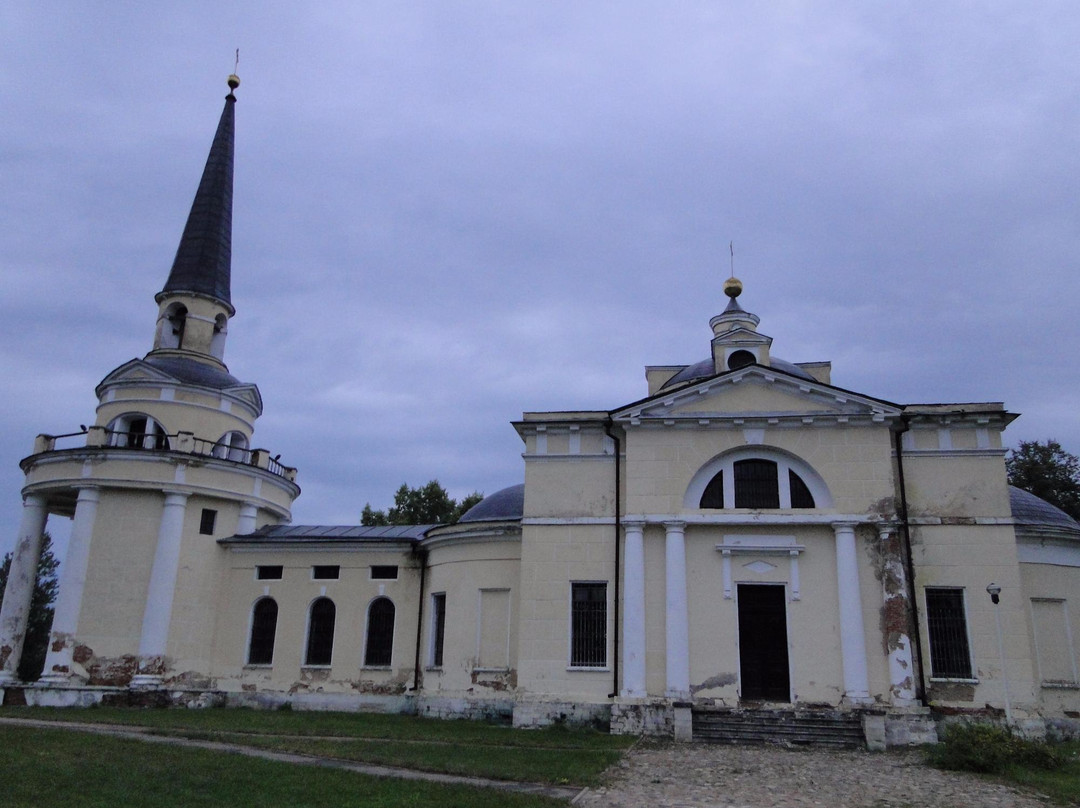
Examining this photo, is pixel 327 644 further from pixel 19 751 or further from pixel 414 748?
pixel 19 751

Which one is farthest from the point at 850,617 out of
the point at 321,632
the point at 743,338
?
the point at 321,632

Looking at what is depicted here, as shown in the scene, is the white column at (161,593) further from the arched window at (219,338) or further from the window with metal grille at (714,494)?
the window with metal grille at (714,494)

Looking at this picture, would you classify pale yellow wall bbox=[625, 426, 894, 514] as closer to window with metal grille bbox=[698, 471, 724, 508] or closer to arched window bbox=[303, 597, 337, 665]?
window with metal grille bbox=[698, 471, 724, 508]

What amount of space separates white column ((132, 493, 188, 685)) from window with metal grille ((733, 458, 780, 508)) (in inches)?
639

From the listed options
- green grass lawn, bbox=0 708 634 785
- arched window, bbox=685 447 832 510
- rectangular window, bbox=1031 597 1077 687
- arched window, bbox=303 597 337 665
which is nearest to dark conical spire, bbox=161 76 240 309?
arched window, bbox=303 597 337 665

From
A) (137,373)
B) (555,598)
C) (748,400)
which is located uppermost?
(137,373)

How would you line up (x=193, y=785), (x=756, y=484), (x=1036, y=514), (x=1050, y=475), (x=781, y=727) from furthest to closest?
(x=1050, y=475) → (x=1036, y=514) → (x=756, y=484) → (x=781, y=727) → (x=193, y=785)

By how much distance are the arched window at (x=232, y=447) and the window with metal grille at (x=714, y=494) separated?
15.3 meters

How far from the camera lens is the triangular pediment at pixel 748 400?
816 inches

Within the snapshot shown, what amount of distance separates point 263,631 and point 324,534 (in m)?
3.38

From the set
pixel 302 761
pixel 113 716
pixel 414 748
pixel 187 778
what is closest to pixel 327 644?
pixel 113 716

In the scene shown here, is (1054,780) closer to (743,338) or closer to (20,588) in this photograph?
(743,338)

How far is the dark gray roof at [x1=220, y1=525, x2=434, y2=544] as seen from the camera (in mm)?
26266

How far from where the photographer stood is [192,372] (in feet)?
92.7
